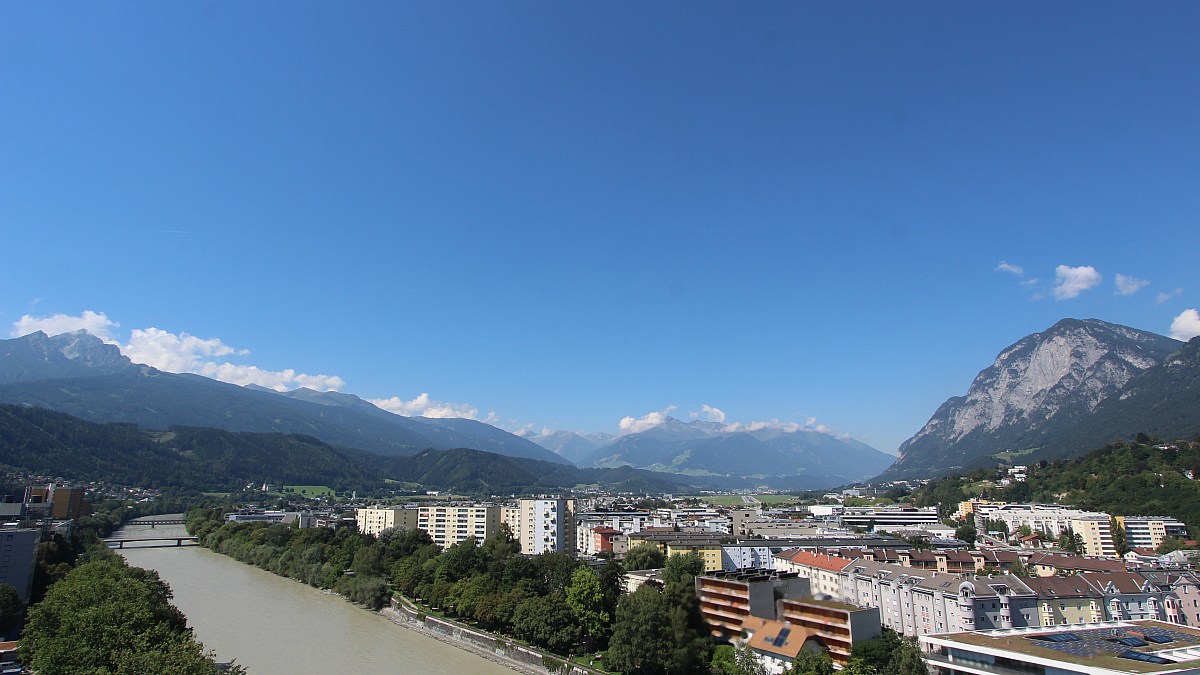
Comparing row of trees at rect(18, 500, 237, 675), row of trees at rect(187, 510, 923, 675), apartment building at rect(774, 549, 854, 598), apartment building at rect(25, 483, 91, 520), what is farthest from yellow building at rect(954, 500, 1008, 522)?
apartment building at rect(25, 483, 91, 520)

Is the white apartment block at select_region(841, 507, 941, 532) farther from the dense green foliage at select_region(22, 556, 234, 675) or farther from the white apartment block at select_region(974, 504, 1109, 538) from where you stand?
the dense green foliage at select_region(22, 556, 234, 675)

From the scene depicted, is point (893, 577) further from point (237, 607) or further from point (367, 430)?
point (367, 430)

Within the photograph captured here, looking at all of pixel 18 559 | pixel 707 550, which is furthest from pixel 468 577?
pixel 18 559

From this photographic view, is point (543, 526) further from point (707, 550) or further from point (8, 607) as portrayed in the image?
point (8, 607)

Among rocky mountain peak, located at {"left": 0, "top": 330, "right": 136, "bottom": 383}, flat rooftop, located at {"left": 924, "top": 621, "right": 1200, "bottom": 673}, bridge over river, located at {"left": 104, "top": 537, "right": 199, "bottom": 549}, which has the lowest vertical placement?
bridge over river, located at {"left": 104, "top": 537, "right": 199, "bottom": 549}

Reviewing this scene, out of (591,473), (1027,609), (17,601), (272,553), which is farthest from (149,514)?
(591,473)

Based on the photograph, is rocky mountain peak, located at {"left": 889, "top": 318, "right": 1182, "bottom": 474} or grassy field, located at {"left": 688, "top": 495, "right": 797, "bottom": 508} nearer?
grassy field, located at {"left": 688, "top": 495, "right": 797, "bottom": 508}
